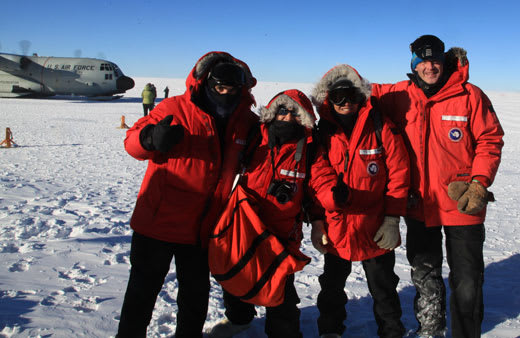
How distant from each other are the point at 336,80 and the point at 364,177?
71 cm

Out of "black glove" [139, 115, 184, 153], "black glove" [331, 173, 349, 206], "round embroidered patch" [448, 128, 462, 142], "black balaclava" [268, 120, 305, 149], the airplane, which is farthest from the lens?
the airplane

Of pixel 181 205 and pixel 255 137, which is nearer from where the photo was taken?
pixel 181 205

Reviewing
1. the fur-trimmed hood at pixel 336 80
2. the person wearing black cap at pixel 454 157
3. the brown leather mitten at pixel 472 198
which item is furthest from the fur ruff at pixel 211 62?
the brown leather mitten at pixel 472 198

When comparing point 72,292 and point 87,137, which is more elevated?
point 87,137

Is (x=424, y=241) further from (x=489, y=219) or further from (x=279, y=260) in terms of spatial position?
(x=489, y=219)

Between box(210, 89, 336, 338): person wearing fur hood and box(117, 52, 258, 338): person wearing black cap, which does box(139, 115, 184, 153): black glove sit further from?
box(210, 89, 336, 338): person wearing fur hood

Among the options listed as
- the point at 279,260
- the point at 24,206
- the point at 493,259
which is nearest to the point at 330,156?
the point at 279,260

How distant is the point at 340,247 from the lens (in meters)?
2.60

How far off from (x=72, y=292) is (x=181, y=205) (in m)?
1.68

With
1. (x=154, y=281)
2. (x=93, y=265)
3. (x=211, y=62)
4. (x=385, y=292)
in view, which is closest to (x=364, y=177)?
(x=385, y=292)

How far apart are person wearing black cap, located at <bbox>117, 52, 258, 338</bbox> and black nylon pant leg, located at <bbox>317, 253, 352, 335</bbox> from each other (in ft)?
2.92

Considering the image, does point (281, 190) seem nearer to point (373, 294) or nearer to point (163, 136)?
point (163, 136)

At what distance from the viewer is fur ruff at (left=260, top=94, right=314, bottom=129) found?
2.41 meters

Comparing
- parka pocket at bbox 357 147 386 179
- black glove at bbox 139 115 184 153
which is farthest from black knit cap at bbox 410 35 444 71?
black glove at bbox 139 115 184 153
